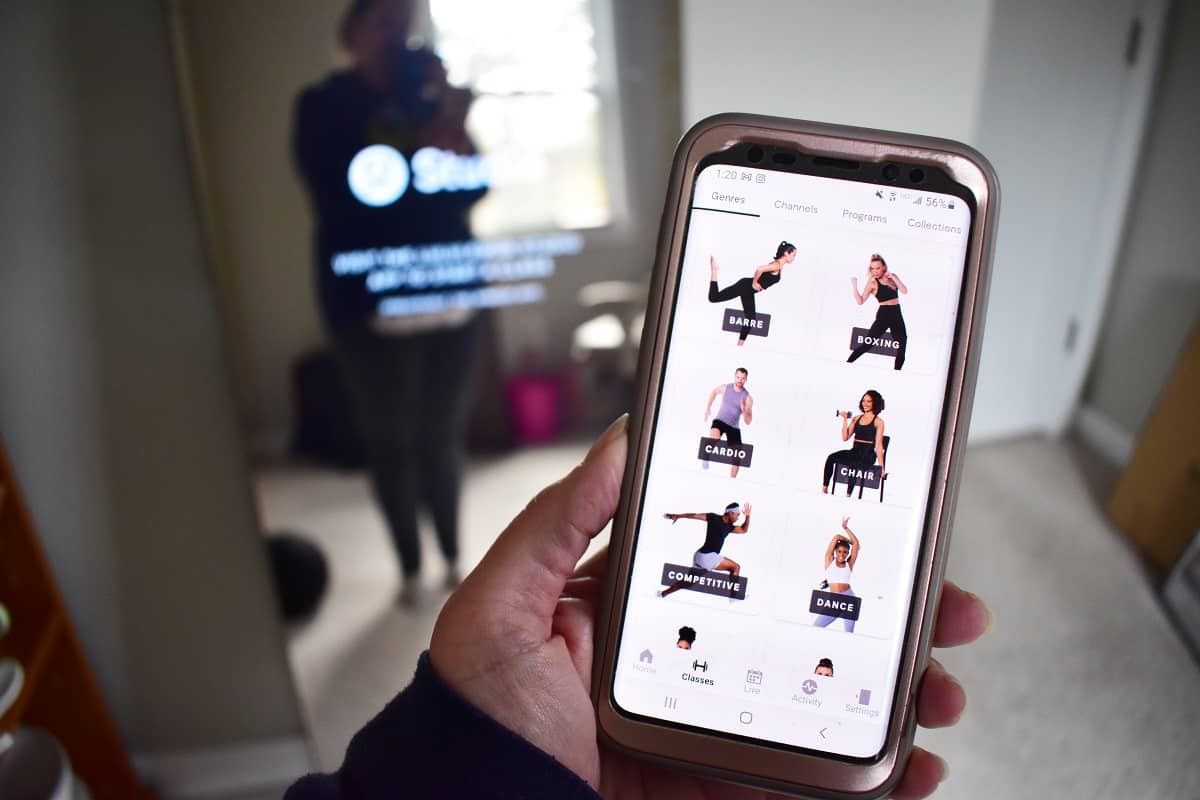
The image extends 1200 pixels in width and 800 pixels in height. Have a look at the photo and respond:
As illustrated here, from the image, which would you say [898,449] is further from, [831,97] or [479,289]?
[479,289]

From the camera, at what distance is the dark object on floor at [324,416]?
2.37 ft

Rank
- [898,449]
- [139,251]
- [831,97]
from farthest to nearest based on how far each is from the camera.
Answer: [139,251] → [831,97] → [898,449]

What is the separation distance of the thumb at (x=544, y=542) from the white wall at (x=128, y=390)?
45 cm

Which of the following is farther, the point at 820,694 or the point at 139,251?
the point at 139,251

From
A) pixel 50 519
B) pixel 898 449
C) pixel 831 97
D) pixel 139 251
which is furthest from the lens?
pixel 50 519

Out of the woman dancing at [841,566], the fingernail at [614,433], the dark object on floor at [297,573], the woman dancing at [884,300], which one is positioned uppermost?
the woman dancing at [884,300]

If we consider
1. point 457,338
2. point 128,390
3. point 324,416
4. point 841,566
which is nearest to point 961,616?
point 841,566

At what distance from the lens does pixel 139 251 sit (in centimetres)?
67

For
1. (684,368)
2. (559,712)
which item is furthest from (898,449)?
(559,712)

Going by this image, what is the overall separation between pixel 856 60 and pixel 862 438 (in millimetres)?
287

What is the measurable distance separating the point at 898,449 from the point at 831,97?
0.27 metres

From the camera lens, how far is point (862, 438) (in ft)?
1.36

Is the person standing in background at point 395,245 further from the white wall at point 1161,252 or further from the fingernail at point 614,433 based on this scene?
the white wall at point 1161,252

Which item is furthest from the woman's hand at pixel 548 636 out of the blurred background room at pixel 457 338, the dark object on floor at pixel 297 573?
the dark object on floor at pixel 297 573
